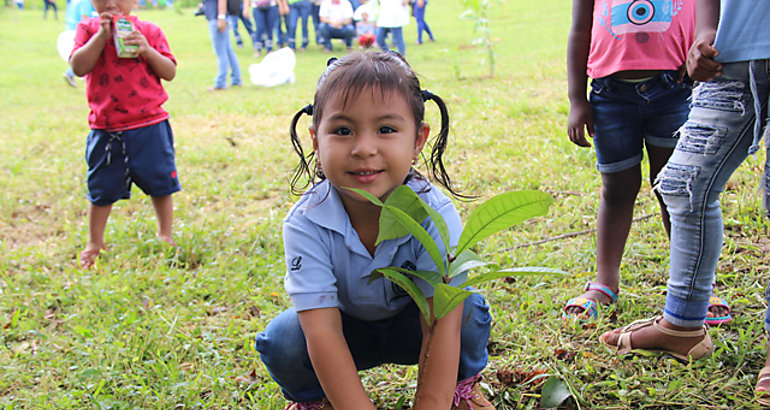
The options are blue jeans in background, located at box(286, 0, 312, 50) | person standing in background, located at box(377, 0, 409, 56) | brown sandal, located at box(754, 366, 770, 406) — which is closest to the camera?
brown sandal, located at box(754, 366, 770, 406)

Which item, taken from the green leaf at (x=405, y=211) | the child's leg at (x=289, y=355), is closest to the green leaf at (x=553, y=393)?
the child's leg at (x=289, y=355)

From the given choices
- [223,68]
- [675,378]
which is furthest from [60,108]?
[675,378]

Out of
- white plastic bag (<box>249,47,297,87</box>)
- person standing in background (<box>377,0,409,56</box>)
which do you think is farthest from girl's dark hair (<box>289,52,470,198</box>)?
person standing in background (<box>377,0,409,56</box>)

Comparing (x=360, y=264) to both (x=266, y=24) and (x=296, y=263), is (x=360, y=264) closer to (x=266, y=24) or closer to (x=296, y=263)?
(x=296, y=263)

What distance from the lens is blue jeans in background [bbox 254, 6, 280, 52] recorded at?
1131cm

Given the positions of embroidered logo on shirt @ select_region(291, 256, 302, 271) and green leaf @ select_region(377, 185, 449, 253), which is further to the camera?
embroidered logo on shirt @ select_region(291, 256, 302, 271)

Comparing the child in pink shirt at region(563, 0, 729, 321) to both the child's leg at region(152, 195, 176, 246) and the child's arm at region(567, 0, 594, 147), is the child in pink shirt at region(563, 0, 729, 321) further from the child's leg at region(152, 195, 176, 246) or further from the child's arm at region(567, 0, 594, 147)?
the child's leg at region(152, 195, 176, 246)

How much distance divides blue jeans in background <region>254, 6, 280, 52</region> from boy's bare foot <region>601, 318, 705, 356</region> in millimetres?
10550

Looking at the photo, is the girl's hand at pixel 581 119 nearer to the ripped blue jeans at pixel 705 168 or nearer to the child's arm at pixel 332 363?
the ripped blue jeans at pixel 705 168

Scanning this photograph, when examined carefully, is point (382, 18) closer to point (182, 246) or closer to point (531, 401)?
point (182, 246)

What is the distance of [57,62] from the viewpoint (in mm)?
11273

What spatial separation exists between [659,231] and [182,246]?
209 centimetres

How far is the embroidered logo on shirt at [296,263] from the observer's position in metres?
1.42

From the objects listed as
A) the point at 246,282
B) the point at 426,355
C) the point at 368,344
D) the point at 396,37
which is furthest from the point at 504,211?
the point at 396,37
